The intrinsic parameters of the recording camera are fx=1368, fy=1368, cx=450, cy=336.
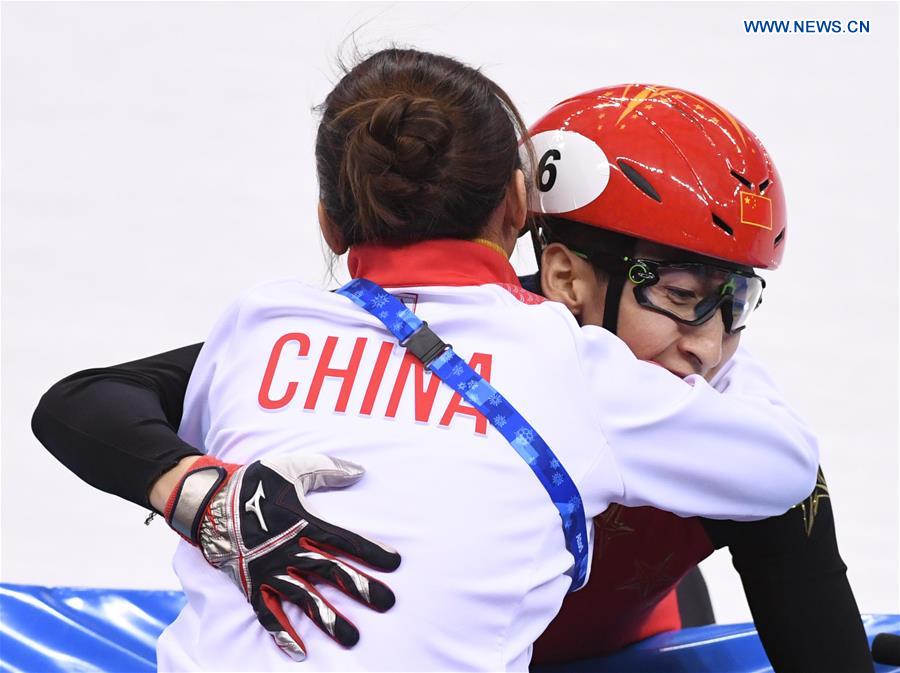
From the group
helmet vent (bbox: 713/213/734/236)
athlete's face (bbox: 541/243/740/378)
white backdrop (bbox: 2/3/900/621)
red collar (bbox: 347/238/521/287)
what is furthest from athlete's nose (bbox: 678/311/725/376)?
white backdrop (bbox: 2/3/900/621)

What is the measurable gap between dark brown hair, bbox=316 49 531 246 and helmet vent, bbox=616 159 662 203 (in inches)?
9.2

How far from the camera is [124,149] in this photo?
4.33 meters

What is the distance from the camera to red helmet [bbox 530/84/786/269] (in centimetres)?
172

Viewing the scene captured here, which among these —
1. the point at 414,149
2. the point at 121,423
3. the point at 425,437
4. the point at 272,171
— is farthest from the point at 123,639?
the point at 272,171

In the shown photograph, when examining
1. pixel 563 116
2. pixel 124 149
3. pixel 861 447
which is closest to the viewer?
pixel 563 116

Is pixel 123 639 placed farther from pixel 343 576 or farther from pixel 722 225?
pixel 722 225

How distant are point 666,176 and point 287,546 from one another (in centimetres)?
71

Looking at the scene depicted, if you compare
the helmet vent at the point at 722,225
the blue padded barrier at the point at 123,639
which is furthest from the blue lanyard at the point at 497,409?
the blue padded barrier at the point at 123,639

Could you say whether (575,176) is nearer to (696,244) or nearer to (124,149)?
(696,244)

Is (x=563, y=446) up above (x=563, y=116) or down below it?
below

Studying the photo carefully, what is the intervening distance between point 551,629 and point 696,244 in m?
0.59

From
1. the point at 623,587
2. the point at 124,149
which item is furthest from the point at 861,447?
the point at 124,149

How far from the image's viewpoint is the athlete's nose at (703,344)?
171 centimetres

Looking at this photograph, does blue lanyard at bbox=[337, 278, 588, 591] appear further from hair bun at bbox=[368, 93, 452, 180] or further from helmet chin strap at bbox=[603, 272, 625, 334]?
helmet chin strap at bbox=[603, 272, 625, 334]
